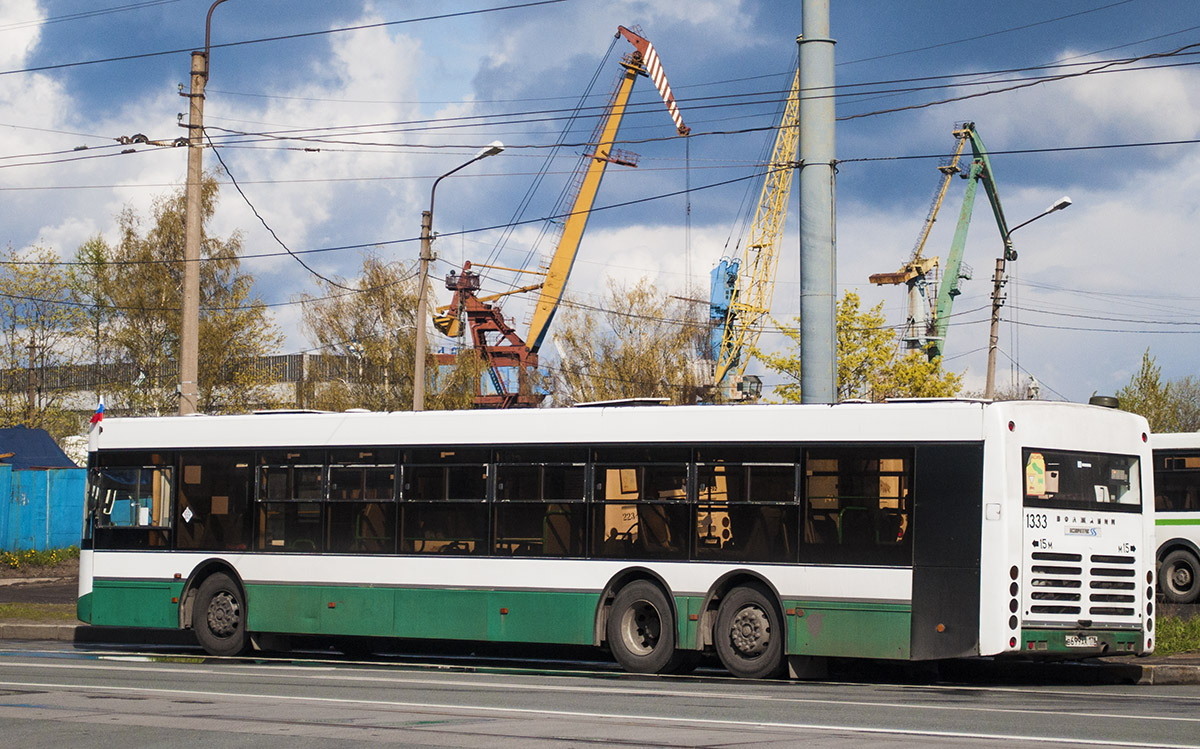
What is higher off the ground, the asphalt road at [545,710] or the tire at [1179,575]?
the tire at [1179,575]

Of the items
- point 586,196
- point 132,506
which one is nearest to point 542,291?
point 586,196

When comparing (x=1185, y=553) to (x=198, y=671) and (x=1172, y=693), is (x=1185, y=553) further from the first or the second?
(x=198, y=671)

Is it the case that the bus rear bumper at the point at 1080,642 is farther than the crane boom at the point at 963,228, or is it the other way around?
the crane boom at the point at 963,228

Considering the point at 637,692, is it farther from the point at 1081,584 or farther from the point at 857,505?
the point at 1081,584

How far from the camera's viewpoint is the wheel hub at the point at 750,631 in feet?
49.2

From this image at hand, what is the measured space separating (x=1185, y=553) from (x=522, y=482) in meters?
13.7

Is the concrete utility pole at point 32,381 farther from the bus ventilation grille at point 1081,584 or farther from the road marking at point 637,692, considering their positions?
the bus ventilation grille at point 1081,584

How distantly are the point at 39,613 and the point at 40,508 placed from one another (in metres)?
15.0

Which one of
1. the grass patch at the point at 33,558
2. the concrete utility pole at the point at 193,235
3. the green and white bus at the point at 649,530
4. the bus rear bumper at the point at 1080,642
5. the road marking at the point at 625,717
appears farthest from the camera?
the grass patch at the point at 33,558

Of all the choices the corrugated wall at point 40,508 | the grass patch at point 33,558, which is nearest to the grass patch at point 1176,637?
the grass patch at point 33,558

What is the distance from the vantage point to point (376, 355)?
56562 mm

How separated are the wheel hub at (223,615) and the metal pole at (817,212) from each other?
8038 mm

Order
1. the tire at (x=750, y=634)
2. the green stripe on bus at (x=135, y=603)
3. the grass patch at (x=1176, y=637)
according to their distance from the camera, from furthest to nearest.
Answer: the green stripe on bus at (x=135, y=603)
the grass patch at (x=1176, y=637)
the tire at (x=750, y=634)

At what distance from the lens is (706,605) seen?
15.3 m
